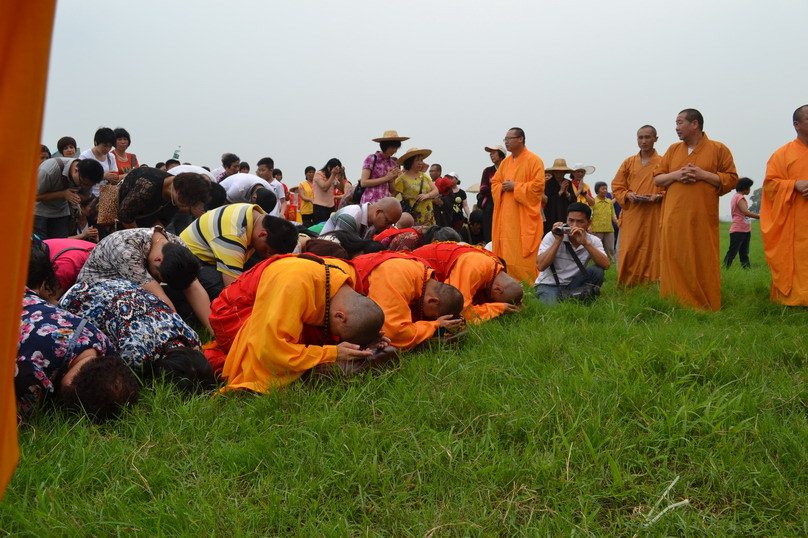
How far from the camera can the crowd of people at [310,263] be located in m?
3.43

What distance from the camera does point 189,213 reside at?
18.4ft

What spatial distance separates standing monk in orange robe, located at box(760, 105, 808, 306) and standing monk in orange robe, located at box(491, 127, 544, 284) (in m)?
2.76

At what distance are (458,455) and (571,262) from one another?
381 cm

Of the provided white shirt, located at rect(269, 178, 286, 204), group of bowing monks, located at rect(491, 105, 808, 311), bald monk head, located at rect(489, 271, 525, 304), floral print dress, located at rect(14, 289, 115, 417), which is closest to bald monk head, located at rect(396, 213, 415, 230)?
bald monk head, located at rect(489, 271, 525, 304)

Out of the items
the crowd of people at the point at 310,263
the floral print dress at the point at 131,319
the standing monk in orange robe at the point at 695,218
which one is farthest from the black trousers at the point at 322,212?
the floral print dress at the point at 131,319

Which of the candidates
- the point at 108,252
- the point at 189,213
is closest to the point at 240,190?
the point at 189,213

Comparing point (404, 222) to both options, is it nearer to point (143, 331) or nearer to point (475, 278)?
point (475, 278)

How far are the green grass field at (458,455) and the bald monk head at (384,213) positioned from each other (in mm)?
3326

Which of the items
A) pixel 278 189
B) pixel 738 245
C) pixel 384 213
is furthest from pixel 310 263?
pixel 738 245

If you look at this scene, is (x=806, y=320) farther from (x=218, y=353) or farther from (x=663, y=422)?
(x=218, y=353)

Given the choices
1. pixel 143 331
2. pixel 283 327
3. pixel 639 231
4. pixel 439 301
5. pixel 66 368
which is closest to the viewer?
pixel 66 368

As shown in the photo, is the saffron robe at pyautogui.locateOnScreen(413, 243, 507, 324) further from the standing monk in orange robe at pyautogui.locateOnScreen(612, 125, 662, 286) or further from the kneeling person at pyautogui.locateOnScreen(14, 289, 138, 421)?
the standing monk in orange robe at pyautogui.locateOnScreen(612, 125, 662, 286)

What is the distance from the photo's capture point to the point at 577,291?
20.2ft

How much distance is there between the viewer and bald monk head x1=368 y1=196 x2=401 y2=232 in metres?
7.04
